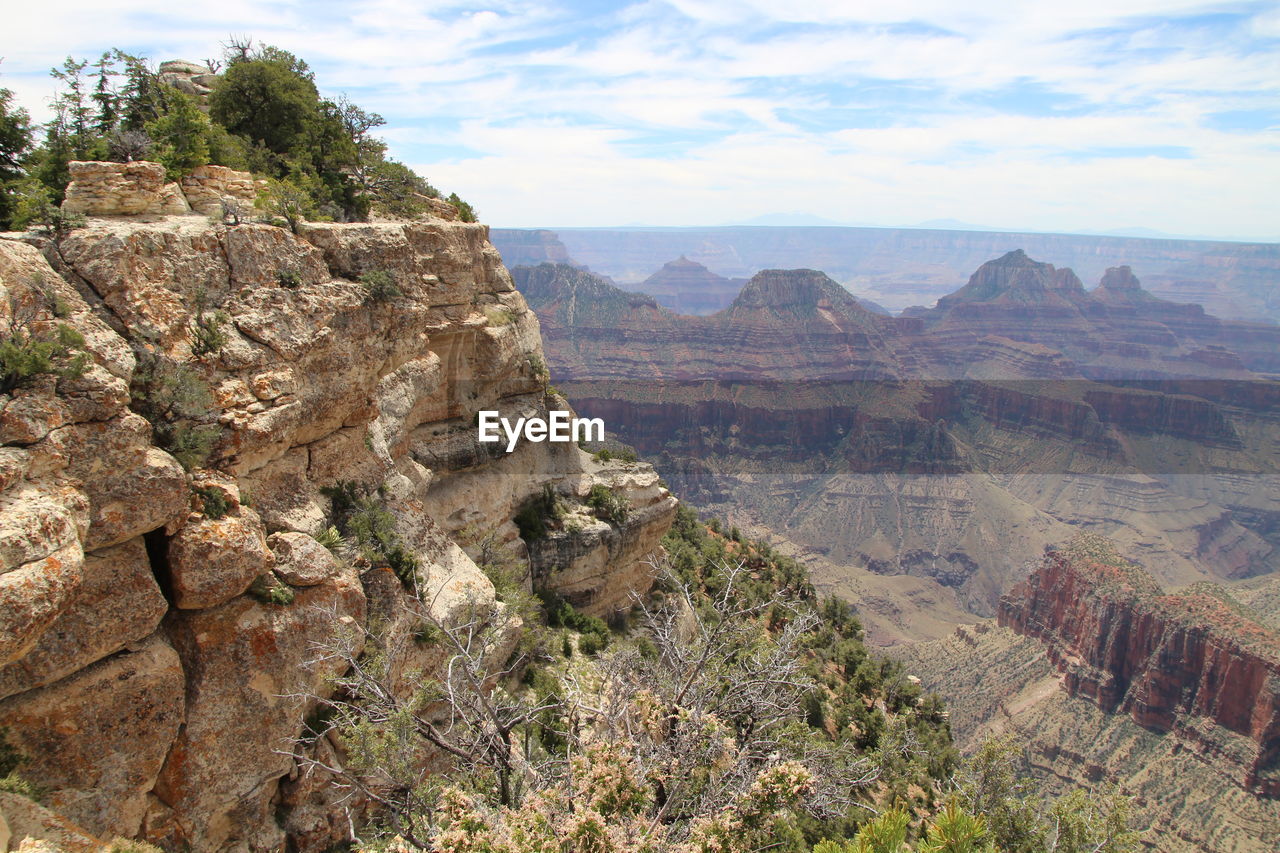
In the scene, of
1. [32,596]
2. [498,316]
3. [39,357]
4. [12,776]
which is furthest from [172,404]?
[498,316]

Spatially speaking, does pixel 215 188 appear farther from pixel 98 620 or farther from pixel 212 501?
pixel 98 620

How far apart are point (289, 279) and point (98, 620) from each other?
21.8 feet

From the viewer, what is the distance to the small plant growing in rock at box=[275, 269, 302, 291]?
13.0 m

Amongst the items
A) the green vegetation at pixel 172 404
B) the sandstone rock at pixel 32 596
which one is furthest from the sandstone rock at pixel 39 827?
the green vegetation at pixel 172 404

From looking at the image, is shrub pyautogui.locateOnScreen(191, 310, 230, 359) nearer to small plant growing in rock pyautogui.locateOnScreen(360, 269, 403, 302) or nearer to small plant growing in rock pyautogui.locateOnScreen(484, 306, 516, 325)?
small plant growing in rock pyautogui.locateOnScreen(360, 269, 403, 302)

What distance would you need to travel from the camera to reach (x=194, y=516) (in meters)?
10.4

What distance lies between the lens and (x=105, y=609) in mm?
9375

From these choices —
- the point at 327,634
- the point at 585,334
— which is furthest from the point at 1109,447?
the point at 327,634

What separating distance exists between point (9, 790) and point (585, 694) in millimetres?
10609

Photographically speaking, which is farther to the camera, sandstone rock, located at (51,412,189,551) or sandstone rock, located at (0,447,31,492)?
sandstone rock, located at (51,412,189,551)

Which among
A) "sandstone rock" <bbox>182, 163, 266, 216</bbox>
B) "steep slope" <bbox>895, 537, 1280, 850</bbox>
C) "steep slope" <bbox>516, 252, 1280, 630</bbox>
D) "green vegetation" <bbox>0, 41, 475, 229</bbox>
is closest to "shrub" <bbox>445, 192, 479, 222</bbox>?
"green vegetation" <bbox>0, 41, 475, 229</bbox>

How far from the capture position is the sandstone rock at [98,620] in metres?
8.82

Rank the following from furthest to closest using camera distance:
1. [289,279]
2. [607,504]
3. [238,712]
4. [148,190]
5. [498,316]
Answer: [607,504] → [498,316] → [289,279] → [148,190] → [238,712]

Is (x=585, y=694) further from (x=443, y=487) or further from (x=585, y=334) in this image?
(x=585, y=334)
